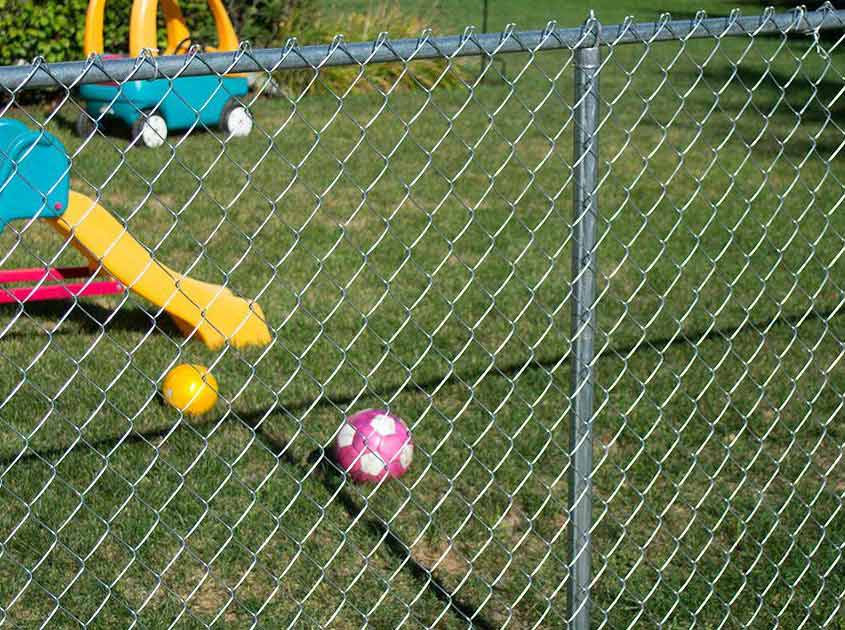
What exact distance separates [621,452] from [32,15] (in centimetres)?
717

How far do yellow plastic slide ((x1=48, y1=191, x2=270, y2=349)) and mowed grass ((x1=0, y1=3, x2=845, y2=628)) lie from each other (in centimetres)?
16

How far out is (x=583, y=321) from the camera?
249 centimetres

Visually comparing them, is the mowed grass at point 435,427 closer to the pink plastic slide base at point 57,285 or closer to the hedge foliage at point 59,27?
the pink plastic slide base at point 57,285

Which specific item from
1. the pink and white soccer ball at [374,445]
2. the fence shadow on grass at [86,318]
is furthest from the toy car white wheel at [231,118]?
the pink and white soccer ball at [374,445]

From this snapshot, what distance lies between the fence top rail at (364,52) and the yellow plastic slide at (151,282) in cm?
242

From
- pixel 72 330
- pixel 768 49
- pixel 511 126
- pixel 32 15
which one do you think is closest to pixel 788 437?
pixel 72 330

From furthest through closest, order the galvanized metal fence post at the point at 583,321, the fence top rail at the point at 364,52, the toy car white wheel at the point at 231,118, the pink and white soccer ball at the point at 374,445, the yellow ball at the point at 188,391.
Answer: the toy car white wheel at the point at 231,118 < the yellow ball at the point at 188,391 < the pink and white soccer ball at the point at 374,445 < the galvanized metal fence post at the point at 583,321 < the fence top rail at the point at 364,52


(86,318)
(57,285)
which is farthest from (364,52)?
(86,318)

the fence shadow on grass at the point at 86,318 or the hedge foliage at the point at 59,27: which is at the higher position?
the hedge foliage at the point at 59,27

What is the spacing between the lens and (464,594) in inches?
132

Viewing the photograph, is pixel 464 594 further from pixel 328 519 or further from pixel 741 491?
pixel 741 491

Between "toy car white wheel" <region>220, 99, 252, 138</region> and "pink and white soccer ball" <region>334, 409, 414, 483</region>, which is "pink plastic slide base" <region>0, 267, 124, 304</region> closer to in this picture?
"pink and white soccer ball" <region>334, 409, 414, 483</region>

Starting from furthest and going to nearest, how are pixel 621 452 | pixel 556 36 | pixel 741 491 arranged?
1. pixel 621 452
2. pixel 741 491
3. pixel 556 36

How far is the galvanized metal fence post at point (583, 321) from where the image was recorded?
2.37 meters
